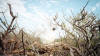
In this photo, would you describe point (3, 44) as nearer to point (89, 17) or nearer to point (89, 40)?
point (89, 40)

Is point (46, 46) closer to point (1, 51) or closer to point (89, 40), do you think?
point (1, 51)

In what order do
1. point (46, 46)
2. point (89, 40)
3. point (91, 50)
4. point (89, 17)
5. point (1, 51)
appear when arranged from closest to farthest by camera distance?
point (1, 51)
point (46, 46)
point (91, 50)
point (89, 40)
point (89, 17)

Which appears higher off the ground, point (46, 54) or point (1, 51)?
point (1, 51)

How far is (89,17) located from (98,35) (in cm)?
202

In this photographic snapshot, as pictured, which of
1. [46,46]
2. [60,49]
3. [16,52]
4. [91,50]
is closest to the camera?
[16,52]

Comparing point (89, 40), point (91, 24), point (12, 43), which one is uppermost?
point (91, 24)

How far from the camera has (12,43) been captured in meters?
5.84

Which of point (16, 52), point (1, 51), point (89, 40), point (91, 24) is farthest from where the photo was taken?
point (91, 24)

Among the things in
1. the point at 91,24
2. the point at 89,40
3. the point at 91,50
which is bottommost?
the point at 91,50

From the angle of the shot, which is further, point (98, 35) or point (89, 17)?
point (89, 17)

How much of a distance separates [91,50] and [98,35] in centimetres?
218

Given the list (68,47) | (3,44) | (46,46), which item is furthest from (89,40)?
(3,44)

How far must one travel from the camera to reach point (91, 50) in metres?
7.89

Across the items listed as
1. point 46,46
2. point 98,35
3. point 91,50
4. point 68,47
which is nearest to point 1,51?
point 46,46
